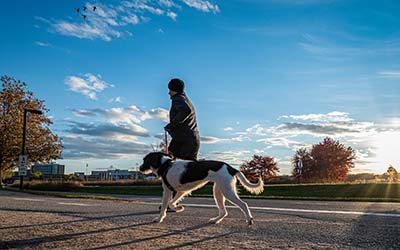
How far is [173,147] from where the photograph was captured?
7.00 metres

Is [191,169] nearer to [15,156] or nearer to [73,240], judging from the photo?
[73,240]

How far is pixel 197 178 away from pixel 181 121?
4.62ft

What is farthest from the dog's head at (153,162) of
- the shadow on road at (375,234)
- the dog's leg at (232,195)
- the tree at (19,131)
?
the tree at (19,131)

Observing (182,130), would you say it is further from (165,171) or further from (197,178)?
(197,178)

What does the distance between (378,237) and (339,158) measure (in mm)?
42835

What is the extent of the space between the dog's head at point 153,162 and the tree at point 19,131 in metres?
34.3

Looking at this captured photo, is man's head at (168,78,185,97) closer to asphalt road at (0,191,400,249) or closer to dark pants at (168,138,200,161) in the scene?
dark pants at (168,138,200,161)

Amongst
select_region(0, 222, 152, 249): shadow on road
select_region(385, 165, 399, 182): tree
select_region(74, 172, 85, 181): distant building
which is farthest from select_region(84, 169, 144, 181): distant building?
select_region(0, 222, 152, 249): shadow on road

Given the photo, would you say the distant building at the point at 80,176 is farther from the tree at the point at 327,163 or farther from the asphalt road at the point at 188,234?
the asphalt road at the point at 188,234

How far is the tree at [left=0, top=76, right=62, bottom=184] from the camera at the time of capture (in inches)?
Result: 1451

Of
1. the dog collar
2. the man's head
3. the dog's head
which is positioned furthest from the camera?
the man's head

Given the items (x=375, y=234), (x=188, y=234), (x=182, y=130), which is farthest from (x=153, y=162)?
(x=375, y=234)

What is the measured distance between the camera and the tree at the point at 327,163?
4447 cm

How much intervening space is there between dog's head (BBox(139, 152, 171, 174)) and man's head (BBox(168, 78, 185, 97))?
4.30 ft
